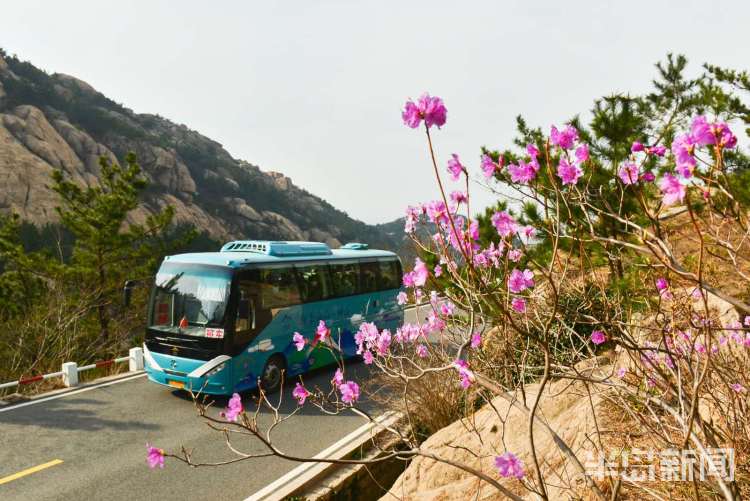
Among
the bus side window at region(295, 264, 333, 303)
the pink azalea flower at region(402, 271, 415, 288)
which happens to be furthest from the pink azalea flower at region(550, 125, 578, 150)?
the bus side window at region(295, 264, 333, 303)

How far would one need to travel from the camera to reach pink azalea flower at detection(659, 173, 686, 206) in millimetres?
2018

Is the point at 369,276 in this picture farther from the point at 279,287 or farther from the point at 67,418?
the point at 67,418

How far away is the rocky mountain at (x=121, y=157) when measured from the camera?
132 feet

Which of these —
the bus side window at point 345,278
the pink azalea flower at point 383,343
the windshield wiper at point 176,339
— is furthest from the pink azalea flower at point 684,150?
the bus side window at point 345,278

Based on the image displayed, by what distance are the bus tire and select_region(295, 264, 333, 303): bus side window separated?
1.36 metres

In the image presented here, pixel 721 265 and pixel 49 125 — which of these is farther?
pixel 49 125

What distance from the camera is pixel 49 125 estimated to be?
48.6 meters

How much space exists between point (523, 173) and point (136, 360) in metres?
10.7

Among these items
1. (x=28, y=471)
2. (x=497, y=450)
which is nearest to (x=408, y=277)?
(x=497, y=450)

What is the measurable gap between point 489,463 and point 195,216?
57908mm

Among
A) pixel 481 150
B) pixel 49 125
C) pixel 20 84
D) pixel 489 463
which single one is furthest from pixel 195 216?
pixel 489 463

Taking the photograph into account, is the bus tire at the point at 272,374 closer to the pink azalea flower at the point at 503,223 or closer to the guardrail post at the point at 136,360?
the guardrail post at the point at 136,360

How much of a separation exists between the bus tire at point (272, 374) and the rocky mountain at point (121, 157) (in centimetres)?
2893

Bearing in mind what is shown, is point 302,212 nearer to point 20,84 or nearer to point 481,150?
point 20,84
